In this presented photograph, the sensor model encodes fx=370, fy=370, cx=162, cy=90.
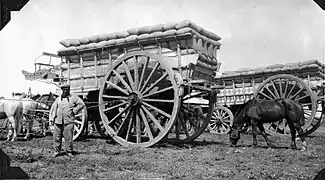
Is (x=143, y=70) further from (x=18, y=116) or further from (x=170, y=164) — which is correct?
(x=18, y=116)

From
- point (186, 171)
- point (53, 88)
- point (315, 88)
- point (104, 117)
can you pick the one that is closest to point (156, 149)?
point (104, 117)

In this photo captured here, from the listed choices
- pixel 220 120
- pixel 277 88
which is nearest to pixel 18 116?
pixel 220 120

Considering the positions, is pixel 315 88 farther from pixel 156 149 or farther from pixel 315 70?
pixel 156 149

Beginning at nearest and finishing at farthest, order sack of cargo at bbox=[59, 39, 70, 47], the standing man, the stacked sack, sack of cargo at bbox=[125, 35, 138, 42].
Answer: the standing man → the stacked sack → sack of cargo at bbox=[125, 35, 138, 42] → sack of cargo at bbox=[59, 39, 70, 47]

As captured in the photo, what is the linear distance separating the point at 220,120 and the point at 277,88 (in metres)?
3.46

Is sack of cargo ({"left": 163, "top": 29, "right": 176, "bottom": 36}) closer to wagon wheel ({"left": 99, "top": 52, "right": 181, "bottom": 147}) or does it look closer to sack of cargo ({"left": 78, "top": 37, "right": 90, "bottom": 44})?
wagon wheel ({"left": 99, "top": 52, "right": 181, "bottom": 147})

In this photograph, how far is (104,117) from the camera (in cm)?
940

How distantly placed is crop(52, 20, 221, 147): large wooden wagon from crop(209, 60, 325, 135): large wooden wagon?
255cm

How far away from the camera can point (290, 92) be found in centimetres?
1358

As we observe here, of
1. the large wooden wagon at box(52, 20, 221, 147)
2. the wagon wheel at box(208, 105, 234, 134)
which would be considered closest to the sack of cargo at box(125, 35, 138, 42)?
the large wooden wagon at box(52, 20, 221, 147)

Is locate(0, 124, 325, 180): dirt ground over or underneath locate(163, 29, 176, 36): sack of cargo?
underneath

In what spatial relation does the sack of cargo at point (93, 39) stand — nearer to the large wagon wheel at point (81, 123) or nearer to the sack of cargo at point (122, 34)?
the sack of cargo at point (122, 34)

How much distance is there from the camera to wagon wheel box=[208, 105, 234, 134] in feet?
55.2

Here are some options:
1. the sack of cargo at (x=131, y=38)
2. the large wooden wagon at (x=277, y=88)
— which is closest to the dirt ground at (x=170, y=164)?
the sack of cargo at (x=131, y=38)
